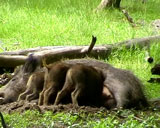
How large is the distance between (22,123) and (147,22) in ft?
34.2

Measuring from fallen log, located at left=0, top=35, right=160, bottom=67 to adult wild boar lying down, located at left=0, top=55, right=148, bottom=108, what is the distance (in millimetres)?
257

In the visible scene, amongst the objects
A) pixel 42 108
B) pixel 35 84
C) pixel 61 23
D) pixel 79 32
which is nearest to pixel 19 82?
pixel 35 84

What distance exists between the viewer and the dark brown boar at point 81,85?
5.13m


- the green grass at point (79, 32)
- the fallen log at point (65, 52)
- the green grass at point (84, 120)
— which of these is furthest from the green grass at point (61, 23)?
the green grass at point (84, 120)

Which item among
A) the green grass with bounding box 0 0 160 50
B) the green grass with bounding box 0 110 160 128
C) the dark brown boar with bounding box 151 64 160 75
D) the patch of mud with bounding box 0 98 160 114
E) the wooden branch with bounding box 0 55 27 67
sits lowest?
the green grass with bounding box 0 110 160 128

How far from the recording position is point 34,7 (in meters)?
15.0

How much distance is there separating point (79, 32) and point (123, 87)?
6.66 meters

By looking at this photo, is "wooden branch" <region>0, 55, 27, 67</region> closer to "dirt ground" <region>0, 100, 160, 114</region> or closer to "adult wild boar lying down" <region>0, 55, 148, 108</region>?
Result: "adult wild boar lying down" <region>0, 55, 148, 108</region>

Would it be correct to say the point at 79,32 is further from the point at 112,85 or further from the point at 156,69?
the point at 112,85

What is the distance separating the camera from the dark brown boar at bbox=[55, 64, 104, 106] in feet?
16.8

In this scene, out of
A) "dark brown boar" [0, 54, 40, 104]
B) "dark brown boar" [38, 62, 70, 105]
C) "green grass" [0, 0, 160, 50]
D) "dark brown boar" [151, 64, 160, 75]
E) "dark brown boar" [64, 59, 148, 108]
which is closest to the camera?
"dark brown boar" [38, 62, 70, 105]

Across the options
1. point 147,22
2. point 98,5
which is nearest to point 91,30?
point 147,22

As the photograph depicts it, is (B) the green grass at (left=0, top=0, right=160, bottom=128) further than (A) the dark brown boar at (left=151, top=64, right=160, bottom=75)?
No

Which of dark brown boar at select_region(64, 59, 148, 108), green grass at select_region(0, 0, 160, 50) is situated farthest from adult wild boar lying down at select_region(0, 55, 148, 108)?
green grass at select_region(0, 0, 160, 50)
